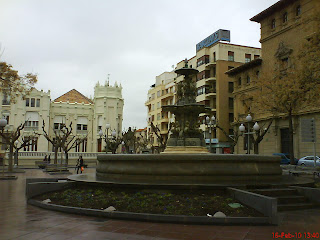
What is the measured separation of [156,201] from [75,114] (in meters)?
54.7

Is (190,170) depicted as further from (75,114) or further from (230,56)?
(75,114)

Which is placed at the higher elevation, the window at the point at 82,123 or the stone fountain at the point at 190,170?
the window at the point at 82,123

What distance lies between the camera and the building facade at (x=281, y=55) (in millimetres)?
30938

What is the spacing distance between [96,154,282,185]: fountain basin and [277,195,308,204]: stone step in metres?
1.19

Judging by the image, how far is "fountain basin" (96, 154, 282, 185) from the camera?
935cm

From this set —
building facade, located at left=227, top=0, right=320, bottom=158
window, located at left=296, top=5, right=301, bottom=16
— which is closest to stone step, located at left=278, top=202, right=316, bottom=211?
building facade, located at left=227, top=0, right=320, bottom=158

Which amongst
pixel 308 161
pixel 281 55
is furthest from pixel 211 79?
pixel 308 161

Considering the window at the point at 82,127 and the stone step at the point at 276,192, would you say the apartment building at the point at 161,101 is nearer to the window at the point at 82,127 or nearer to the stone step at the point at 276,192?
the window at the point at 82,127

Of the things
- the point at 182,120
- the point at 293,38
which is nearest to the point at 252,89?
the point at 293,38

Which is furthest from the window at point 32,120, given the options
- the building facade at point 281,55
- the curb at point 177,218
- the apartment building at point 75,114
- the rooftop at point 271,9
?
the curb at point 177,218

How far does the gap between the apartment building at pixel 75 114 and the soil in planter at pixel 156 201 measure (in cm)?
4952

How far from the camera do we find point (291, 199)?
8.61 m

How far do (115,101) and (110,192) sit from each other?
173 ft

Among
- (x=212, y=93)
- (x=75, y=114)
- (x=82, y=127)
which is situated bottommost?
(x=82, y=127)
